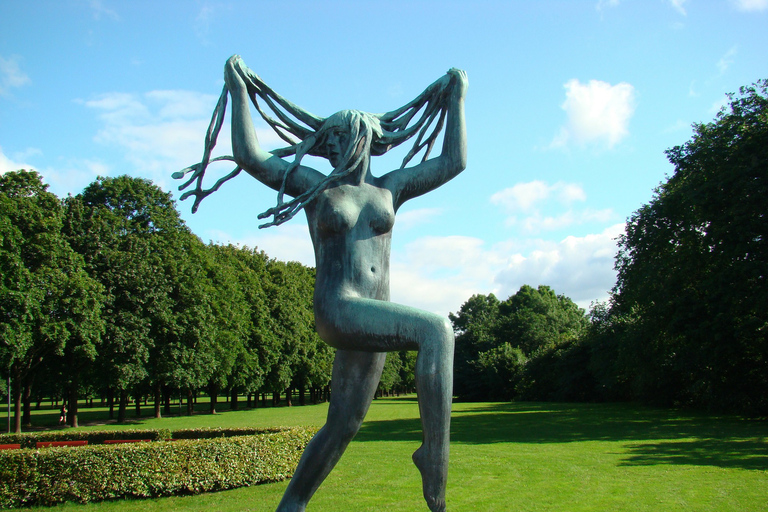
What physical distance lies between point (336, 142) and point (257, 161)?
608 mm

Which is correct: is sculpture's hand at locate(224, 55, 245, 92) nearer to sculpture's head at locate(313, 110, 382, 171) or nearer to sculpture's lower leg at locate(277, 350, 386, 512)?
sculpture's head at locate(313, 110, 382, 171)

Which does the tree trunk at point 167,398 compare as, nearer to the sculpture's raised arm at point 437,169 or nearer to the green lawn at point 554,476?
the green lawn at point 554,476

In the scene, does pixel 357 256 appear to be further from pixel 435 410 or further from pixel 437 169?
pixel 435 410

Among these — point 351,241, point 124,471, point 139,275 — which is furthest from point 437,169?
point 139,275

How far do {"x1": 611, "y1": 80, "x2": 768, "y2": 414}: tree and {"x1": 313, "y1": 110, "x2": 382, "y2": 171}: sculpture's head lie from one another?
21186mm

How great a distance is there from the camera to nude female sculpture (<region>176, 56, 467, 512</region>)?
3.47 metres

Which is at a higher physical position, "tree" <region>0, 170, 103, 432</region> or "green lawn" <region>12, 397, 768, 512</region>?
"tree" <region>0, 170, 103, 432</region>

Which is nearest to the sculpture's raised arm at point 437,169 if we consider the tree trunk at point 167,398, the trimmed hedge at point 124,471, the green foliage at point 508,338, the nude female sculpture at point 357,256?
the nude female sculpture at point 357,256

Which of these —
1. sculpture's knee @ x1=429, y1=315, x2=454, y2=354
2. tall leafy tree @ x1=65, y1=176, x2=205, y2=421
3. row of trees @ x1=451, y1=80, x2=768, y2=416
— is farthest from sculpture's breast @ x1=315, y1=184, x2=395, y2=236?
tall leafy tree @ x1=65, y1=176, x2=205, y2=421

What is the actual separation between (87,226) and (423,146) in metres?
27.7

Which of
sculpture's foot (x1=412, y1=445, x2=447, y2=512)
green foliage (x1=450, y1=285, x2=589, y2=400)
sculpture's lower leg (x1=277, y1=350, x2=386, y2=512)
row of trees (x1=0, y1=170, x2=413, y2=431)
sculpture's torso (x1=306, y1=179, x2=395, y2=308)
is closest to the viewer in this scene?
sculpture's foot (x1=412, y1=445, x2=447, y2=512)

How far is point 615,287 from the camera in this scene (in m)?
32.4

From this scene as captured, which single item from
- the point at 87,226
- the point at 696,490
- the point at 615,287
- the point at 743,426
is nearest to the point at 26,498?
the point at 696,490

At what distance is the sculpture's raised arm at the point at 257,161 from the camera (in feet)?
13.9
